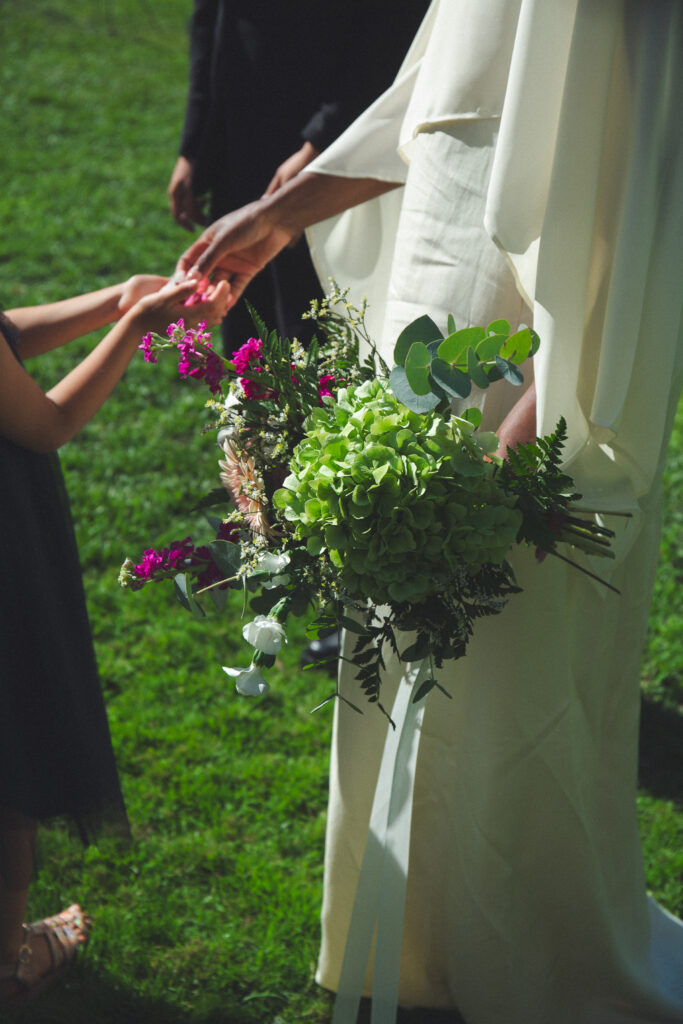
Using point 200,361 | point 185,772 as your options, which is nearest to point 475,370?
point 200,361

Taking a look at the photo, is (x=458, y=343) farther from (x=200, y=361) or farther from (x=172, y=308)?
(x=172, y=308)

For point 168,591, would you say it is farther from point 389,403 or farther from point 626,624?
point 389,403

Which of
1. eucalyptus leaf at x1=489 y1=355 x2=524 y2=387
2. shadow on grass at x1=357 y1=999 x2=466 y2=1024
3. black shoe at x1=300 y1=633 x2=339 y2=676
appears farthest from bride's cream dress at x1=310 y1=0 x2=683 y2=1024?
black shoe at x1=300 y1=633 x2=339 y2=676

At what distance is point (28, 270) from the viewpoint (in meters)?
5.55

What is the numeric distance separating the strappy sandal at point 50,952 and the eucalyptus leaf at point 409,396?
1702 mm

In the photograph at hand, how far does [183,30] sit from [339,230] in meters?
8.31

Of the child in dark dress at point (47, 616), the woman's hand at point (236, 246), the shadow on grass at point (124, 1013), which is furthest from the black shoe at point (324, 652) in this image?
the woman's hand at point (236, 246)

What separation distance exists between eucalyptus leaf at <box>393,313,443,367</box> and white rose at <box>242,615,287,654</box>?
0.46 m

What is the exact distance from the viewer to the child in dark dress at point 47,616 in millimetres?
1902

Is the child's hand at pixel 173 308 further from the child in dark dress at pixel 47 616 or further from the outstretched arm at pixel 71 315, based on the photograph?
the outstretched arm at pixel 71 315

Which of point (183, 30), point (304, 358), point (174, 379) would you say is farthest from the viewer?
point (183, 30)

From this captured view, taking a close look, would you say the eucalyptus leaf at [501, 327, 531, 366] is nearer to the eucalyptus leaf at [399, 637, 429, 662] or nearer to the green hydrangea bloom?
the green hydrangea bloom

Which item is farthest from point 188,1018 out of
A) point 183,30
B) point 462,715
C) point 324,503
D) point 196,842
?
point 183,30

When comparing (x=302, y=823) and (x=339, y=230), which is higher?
(x=339, y=230)
